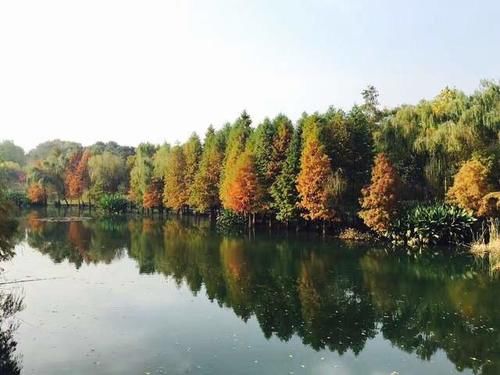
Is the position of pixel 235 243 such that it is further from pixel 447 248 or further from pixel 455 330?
pixel 455 330

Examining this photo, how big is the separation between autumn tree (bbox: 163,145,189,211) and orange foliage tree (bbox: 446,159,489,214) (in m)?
37.7

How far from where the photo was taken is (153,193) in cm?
7238

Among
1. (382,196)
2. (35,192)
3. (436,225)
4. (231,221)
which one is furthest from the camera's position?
(35,192)

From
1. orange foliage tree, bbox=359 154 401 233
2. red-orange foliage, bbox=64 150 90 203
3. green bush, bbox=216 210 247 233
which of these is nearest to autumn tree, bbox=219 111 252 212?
green bush, bbox=216 210 247 233

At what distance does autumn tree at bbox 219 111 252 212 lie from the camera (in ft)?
164

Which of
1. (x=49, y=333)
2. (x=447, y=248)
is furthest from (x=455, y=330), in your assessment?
(x=447, y=248)

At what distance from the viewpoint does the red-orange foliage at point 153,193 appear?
237 ft

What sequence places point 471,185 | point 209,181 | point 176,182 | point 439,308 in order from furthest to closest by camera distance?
point 176,182 < point 209,181 < point 471,185 < point 439,308

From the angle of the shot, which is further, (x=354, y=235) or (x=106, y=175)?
(x=106, y=175)

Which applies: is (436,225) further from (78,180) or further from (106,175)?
(78,180)

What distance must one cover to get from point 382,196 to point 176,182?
35.3m

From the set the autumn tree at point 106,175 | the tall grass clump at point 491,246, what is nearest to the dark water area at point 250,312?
the tall grass clump at point 491,246

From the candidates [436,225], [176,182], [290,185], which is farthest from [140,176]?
[436,225]

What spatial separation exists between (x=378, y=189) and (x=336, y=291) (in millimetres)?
15860
